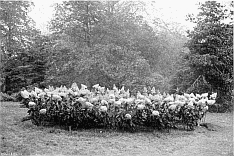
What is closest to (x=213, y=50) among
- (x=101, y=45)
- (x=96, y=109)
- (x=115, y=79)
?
(x=115, y=79)

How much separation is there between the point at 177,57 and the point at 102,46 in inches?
A: 84.0

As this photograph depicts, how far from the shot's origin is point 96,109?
3.70m

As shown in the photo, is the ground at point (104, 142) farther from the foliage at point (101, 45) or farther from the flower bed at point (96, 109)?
the foliage at point (101, 45)

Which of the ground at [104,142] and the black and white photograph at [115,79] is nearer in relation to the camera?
the ground at [104,142]

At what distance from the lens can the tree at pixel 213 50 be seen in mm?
6434

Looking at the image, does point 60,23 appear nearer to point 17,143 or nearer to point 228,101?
point 228,101

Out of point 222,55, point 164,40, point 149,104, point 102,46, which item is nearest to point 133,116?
point 149,104

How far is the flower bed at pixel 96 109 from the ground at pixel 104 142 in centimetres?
13

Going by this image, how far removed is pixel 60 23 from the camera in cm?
695

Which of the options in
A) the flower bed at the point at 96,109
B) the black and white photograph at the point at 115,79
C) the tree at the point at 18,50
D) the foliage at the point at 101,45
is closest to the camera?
the black and white photograph at the point at 115,79

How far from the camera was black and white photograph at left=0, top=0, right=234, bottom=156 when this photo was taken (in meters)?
3.40

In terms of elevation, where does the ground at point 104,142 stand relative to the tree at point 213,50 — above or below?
below

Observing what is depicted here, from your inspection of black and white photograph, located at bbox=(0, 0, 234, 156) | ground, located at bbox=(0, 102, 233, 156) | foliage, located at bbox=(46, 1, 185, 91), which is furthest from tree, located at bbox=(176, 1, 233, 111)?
ground, located at bbox=(0, 102, 233, 156)

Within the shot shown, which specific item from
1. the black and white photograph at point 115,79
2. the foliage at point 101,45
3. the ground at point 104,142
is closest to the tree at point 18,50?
the black and white photograph at point 115,79
